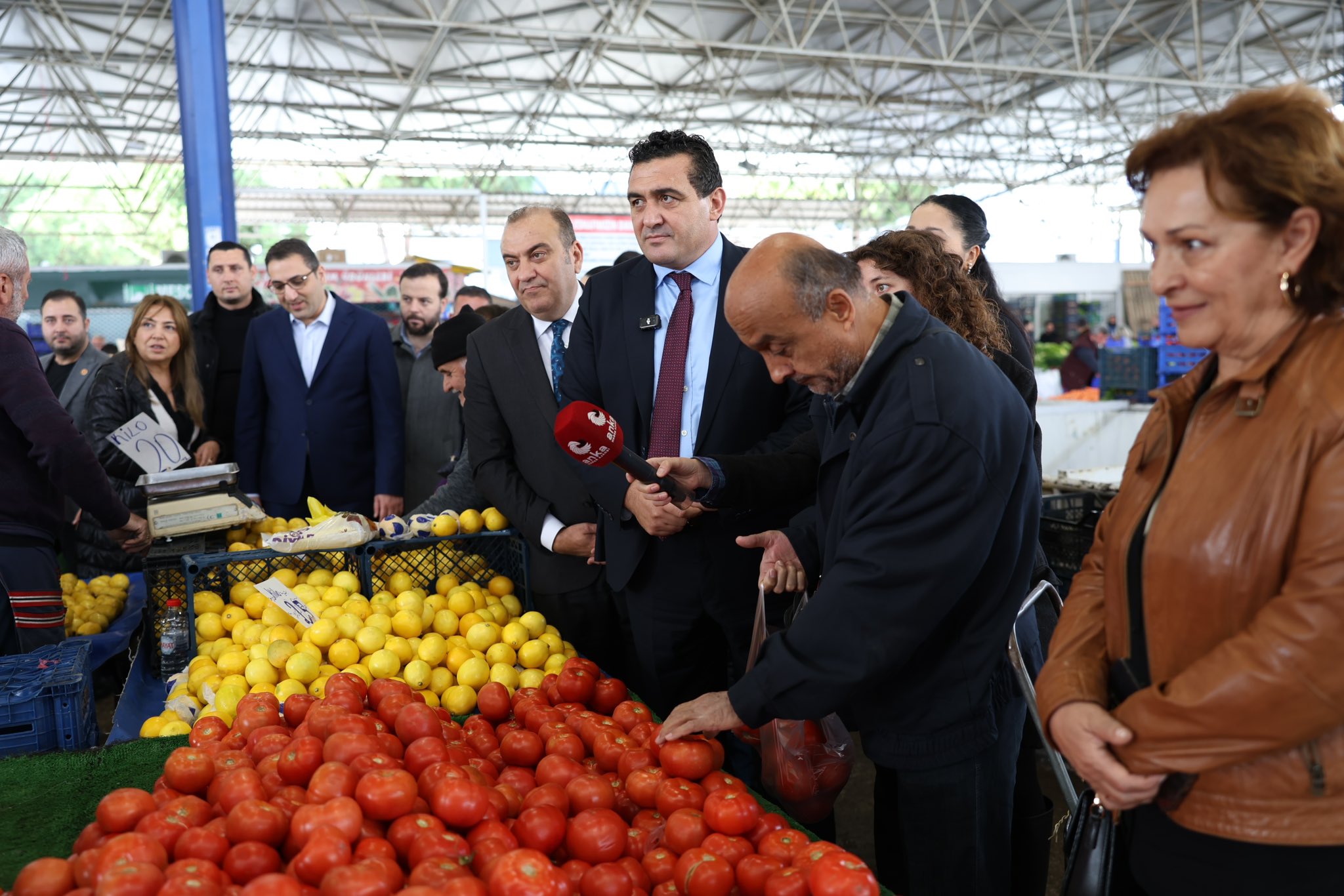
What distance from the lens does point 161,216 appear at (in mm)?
22812

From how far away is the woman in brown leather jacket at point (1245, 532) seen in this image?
1043 millimetres

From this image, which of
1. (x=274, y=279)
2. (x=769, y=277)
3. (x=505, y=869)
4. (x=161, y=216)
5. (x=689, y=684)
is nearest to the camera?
(x=505, y=869)

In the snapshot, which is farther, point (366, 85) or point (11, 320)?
point (366, 85)

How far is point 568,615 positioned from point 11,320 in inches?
68.4

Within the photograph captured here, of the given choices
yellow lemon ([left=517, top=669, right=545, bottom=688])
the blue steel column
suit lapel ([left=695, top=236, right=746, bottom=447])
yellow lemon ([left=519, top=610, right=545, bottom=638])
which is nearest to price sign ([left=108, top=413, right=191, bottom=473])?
yellow lemon ([left=519, top=610, right=545, bottom=638])

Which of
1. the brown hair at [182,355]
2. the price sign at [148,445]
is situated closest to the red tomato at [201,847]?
the price sign at [148,445]

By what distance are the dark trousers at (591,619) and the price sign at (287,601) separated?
0.64 m

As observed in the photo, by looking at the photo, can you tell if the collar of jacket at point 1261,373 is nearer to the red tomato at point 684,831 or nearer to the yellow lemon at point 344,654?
the red tomato at point 684,831

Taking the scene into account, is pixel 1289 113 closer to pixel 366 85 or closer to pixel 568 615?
pixel 568 615

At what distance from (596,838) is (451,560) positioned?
4.79ft

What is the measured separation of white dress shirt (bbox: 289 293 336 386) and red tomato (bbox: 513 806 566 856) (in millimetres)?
2873

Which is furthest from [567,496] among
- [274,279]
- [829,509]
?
[274,279]

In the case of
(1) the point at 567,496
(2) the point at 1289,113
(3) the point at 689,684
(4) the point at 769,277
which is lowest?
(3) the point at 689,684

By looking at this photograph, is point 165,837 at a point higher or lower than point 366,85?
lower
